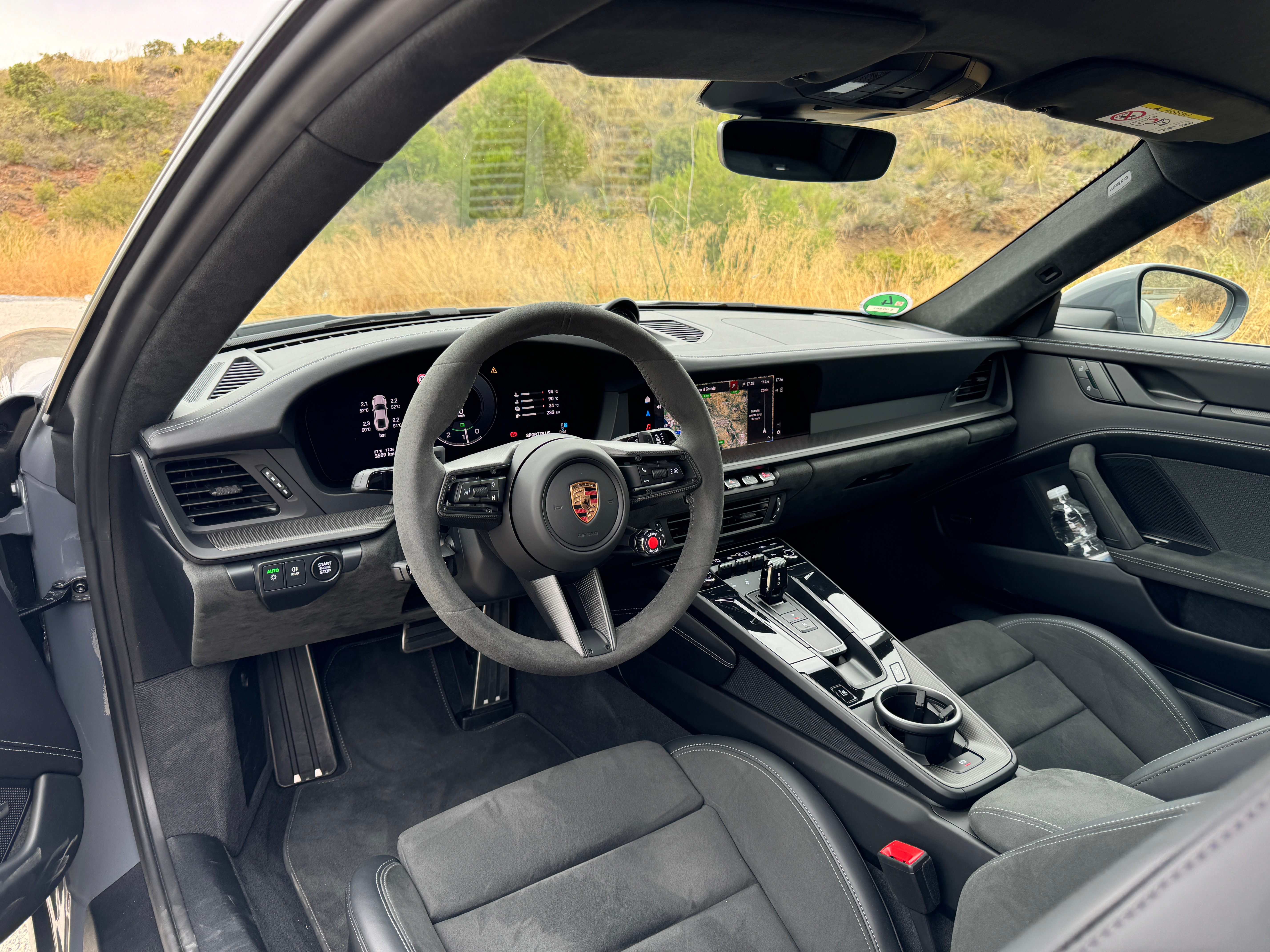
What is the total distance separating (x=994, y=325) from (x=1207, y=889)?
288 cm

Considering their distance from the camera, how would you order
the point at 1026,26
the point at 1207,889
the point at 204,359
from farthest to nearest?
the point at 204,359
the point at 1026,26
the point at 1207,889

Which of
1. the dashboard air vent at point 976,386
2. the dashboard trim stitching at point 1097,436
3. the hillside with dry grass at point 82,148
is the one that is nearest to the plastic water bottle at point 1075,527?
the dashboard trim stitching at point 1097,436

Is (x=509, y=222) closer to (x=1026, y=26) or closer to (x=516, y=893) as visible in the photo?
(x=1026, y=26)

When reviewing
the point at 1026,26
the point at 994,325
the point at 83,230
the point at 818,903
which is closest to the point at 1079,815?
the point at 818,903

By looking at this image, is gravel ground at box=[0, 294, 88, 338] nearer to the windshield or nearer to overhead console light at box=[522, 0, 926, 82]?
the windshield

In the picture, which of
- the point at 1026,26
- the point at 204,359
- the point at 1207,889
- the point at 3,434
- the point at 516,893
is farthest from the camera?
the point at 3,434

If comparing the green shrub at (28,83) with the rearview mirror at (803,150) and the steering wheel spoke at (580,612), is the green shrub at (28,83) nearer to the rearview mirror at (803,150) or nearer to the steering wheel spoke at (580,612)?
the rearview mirror at (803,150)

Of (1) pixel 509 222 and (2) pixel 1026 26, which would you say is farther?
(1) pixel 509 222

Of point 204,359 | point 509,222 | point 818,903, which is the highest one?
point 509,222

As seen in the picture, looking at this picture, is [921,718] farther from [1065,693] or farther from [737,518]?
[737,518]

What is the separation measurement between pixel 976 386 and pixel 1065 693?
4.14 ft

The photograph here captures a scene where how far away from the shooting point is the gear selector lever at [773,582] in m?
2.35

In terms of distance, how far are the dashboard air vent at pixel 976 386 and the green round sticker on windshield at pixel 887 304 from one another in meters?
0.38

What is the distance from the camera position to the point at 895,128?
203 cm
